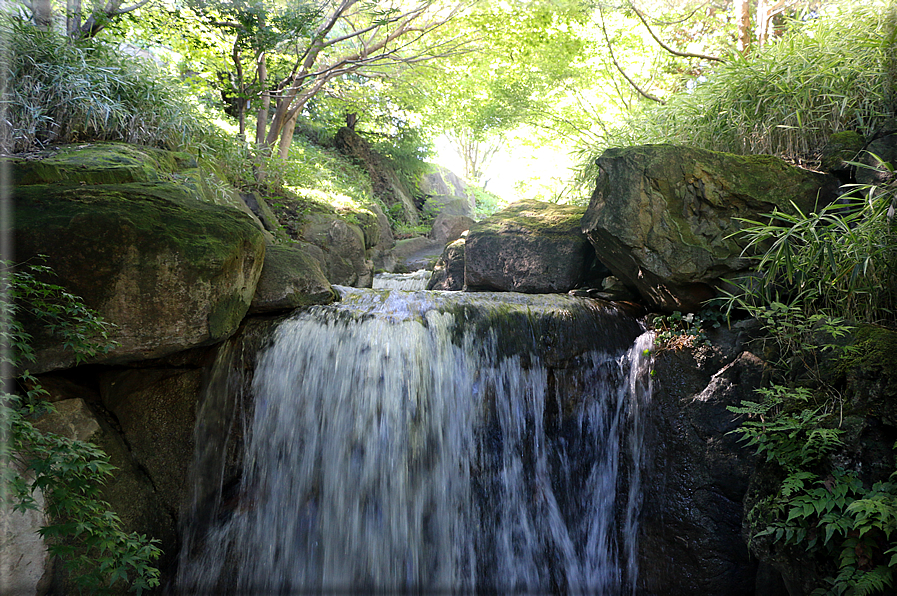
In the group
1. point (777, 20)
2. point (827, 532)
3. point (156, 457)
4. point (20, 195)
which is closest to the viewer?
point (827, 532)

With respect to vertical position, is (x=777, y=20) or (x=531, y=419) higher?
(x=777, y=20)

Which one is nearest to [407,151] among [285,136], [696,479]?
[285,136]

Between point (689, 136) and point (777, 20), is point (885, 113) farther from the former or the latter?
point (777, 20)

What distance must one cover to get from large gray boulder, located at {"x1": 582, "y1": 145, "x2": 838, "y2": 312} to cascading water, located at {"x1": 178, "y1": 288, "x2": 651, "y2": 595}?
2.11ft

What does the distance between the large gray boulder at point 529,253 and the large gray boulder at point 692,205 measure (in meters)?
1.01

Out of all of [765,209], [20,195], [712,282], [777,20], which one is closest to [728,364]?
[712,282]

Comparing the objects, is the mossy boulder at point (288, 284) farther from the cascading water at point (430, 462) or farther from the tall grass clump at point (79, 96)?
the tall grass clump at point (79, 96)

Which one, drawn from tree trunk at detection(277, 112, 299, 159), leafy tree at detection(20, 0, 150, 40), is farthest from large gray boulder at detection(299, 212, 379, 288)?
leafy tree at detection(20, 0, 150, 40)

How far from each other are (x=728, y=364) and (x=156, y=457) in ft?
13.8

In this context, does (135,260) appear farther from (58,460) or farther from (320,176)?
(320,176)

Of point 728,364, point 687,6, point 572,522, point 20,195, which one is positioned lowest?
point 572,522

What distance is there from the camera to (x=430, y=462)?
11.4 feet

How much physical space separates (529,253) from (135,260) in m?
3.55

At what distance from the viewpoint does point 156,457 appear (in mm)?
3287
